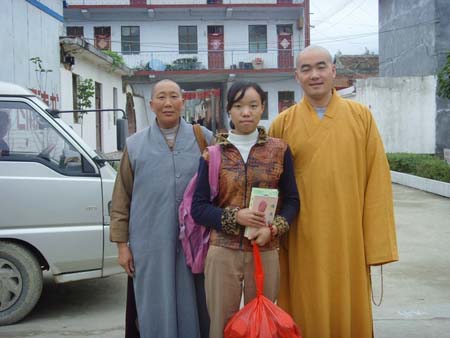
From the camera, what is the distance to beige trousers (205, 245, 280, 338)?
2.95 metres

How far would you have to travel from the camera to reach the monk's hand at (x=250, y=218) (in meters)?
2.83

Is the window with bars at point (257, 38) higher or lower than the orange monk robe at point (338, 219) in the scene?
higher

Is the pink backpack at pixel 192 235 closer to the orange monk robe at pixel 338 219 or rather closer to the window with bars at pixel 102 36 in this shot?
the orange monk robe at pixel 338 219

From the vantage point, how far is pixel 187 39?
29422mm

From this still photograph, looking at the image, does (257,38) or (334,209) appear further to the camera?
(257,38)

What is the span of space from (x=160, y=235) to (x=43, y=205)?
6.28ft

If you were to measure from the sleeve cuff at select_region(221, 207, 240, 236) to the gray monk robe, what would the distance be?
458mm

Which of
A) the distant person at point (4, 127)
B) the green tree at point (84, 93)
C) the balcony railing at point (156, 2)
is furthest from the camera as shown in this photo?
the balcony railing at point (156, 2)

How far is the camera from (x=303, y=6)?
28.5 metres

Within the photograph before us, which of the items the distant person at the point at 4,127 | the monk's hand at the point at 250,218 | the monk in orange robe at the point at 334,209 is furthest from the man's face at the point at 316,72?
the distant person at the point at 4,127

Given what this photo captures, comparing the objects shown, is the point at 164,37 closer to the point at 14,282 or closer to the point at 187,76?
the point at 187,76

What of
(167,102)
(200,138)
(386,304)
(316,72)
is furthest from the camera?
(386,304)

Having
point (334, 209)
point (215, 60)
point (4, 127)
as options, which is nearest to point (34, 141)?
point (4, 127)

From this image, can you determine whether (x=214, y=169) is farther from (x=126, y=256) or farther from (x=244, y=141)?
(x=126, y=256)
